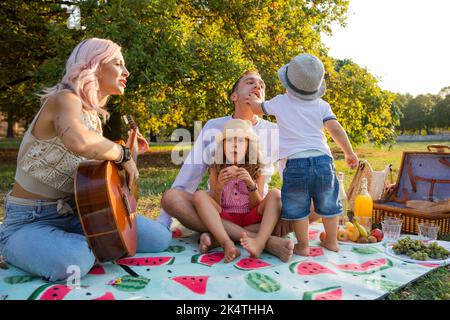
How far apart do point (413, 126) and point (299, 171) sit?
55.7 meters

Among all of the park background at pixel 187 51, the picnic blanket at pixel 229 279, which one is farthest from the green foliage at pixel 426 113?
the picnic blanket at pixel 229 279

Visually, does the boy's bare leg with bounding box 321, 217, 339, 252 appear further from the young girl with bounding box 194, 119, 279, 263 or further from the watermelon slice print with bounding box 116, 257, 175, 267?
the watermelon slice print with bounding box 116, 257, 175, 267

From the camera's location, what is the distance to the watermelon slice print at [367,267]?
2680mm

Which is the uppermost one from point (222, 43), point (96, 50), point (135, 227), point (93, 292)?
point (222, 43)

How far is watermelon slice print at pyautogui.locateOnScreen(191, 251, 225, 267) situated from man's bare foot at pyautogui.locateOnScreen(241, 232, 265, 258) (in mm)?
230

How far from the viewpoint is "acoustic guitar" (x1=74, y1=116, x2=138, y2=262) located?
7.79ft

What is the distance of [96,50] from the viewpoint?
2662 millimetres

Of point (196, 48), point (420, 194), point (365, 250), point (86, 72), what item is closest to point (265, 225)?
point (365, 250)

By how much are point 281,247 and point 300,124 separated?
0.92m

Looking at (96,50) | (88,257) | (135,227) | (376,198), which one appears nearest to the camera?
(88,257)

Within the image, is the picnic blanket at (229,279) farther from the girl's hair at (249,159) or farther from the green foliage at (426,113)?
the green foliage at (426,113)

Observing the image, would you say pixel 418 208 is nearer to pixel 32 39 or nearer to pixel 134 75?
pixel 134 75
